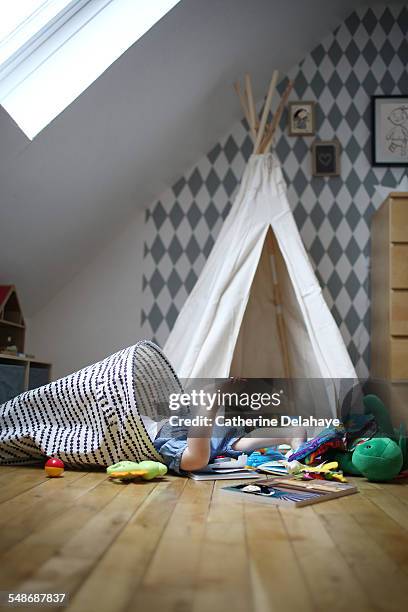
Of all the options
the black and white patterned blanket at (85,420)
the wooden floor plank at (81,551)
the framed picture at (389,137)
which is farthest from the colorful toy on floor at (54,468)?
the framed picture at (389,137)

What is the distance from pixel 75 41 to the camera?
2674 millimetres

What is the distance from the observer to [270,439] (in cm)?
253

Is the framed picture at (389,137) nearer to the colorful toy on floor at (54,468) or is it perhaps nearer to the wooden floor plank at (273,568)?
the colorful toy on floor at (54,468)

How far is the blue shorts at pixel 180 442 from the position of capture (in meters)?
2.10

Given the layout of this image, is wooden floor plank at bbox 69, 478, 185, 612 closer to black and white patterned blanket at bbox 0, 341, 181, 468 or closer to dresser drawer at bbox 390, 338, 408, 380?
black and white patterned blanket at bbox 0, 341, 181, 468

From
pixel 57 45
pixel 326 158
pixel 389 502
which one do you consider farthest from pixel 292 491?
pixel 326 158

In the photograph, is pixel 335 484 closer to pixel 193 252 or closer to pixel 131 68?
pixel 131 68

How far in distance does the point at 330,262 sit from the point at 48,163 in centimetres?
193

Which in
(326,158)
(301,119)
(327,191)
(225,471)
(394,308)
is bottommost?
(225,471)

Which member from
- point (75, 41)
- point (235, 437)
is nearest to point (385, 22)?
point (75, 41)

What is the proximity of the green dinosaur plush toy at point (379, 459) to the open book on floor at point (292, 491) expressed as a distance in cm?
13

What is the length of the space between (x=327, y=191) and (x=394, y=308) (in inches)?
40.5

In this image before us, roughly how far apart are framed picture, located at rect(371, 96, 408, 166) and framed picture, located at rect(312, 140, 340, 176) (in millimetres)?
245

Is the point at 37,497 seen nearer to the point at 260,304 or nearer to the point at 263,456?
the point at 263,456
